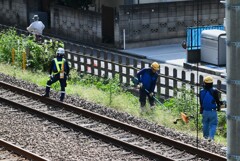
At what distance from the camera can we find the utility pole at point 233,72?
525cm

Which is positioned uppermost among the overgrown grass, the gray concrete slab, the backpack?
the backpack

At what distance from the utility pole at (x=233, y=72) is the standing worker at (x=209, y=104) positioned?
9.92m

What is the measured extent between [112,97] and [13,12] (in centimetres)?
2090

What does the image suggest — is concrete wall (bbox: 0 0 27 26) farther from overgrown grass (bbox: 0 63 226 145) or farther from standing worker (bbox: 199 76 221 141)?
standing worker (bbox: 199 76 221 141)

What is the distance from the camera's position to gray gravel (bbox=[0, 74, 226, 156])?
14690mm

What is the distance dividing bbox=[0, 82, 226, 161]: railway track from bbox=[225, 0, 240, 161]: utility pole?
7971 mm

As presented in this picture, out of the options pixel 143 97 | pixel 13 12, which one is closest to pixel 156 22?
pixel 13 12

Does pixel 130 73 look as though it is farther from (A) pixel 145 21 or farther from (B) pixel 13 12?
(B) pixel 13 12

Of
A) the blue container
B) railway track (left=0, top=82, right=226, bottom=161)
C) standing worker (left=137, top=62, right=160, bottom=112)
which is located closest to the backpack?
railway track (left=0, top=82, right=226, bottom=161)

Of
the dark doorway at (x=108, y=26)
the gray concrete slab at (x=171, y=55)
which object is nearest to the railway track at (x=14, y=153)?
the gray concrete slab at (x=171, y=55)

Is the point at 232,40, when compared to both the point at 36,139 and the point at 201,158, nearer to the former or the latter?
the point at 201,158

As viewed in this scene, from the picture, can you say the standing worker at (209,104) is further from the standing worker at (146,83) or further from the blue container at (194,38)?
the blue container at (194,38)

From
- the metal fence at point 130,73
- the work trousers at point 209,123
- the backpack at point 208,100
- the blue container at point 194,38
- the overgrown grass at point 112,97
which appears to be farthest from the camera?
the blue container at point 194,38

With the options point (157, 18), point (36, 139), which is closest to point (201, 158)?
point (36, 139)
